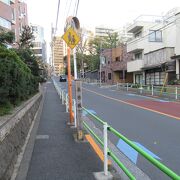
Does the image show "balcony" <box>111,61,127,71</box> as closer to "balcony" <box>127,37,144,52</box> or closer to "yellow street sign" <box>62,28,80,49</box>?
"balcony" <box>127,37,144,52</box>

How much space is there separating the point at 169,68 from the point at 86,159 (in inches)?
1080

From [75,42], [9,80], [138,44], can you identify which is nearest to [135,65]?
[138,44]

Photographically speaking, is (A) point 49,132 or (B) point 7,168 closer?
(B) point 7,168

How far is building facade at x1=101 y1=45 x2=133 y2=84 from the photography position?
5400 cm

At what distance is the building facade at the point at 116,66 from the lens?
5400cm

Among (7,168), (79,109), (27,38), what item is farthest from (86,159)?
(27,38)

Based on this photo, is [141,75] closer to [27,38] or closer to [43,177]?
[27,38]

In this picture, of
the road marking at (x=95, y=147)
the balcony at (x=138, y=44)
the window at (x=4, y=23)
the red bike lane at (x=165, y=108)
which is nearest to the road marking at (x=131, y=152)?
the road marking at (x=95, y=147)

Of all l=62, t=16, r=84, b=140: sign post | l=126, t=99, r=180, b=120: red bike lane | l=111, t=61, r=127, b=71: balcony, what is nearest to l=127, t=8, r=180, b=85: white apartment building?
l=111, t=61, r=127, b=71: balcony

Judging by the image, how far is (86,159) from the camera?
6.38 m

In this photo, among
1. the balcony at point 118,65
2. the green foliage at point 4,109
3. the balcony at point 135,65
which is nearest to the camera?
the green foliage at point 4,109

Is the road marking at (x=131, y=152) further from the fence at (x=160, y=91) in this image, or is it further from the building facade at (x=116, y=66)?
the building facade at (x=116, y=66)

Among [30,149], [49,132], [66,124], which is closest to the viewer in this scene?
[30,149]

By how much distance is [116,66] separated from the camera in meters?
58.0
